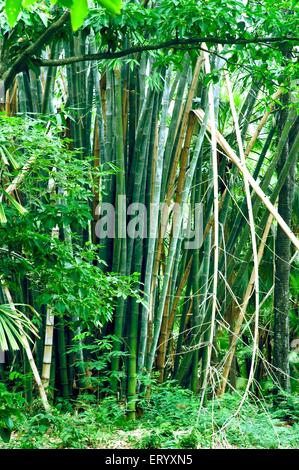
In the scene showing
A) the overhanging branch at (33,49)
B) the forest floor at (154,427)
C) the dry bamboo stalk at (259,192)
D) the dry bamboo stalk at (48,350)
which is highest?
the overhanging branch at (33,49)

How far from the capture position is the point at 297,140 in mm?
4211

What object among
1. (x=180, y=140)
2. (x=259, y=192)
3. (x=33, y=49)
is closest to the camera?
(x=33, y=49)

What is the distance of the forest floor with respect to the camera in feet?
10.6

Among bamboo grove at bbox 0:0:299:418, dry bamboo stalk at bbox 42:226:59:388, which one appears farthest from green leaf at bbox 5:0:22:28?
dry bamboo stalk at bbox 42:226:59:388

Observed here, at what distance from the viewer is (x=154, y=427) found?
11.5 ft

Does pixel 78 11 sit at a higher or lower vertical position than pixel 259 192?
higher

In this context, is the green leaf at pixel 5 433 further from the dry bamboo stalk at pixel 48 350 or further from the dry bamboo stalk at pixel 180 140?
the dry bamboo stalk at pixel 180 140

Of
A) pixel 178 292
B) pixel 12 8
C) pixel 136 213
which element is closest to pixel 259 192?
pixel 136 213

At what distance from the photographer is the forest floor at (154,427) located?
128 inches

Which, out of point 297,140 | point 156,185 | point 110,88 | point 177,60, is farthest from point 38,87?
point 297,140

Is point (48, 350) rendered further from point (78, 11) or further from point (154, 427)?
point (78, 11)

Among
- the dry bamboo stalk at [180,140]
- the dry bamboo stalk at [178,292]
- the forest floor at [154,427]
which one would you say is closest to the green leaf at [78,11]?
the forest floor at [154,427]

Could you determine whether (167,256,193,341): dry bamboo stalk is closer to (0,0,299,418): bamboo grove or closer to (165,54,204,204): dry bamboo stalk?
(0,0,299,418): bamboo grove

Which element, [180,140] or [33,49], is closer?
[33,49]
